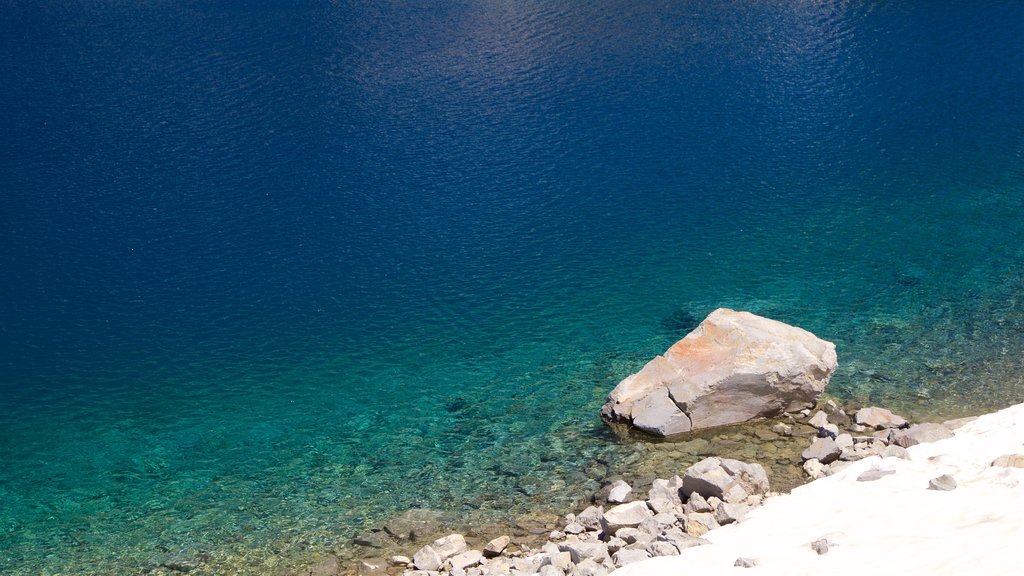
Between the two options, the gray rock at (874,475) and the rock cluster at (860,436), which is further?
the rock cluster at (860,436)

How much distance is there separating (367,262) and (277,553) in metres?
17.5

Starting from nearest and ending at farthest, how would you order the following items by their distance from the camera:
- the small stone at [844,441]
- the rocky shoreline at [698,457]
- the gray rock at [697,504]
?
the rocky shoreline at [698,457] < the gray rock at [697,504] < the small stone at [844,441]

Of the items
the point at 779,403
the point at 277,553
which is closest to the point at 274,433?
the point at 277,553

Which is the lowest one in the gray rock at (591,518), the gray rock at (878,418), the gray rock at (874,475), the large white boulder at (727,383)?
the gray rock at (874,475)

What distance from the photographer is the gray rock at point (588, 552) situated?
17.9 meters

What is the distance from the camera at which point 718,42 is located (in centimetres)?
5900

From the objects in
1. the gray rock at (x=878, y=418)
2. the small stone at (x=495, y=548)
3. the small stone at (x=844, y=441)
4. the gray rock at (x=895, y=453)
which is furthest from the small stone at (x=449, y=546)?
the gray rock at (x=878, y=418)

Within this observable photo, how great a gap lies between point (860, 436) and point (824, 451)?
1.51 metres

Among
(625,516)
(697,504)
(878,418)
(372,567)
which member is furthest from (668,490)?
(372,567)

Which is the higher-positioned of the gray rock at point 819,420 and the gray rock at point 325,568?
the gray rock at point 819,420

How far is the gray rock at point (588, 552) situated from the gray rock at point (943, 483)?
6444mm

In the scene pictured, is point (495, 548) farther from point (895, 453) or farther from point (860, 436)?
point (860, 436)

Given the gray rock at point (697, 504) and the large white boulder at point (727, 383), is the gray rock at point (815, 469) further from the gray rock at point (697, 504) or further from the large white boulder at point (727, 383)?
the gray rock at point (697, 504)

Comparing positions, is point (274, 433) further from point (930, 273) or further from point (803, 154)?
point (803, 154)
